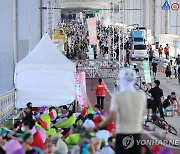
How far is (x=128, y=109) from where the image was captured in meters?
6.73

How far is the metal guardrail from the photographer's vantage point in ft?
66.9

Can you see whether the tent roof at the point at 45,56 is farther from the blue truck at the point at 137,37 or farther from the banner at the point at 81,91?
the blue truck at the point at 137,37

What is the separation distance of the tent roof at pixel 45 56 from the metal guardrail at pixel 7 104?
133cm

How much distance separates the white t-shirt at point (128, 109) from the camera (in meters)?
6.67

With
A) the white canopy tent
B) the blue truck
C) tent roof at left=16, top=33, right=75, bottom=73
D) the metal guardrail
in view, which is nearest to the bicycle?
the white canopy tent

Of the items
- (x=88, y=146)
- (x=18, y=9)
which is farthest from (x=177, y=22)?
(x=88, y=146)

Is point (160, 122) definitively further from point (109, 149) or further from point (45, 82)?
point (109, 149)

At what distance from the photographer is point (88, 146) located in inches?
287

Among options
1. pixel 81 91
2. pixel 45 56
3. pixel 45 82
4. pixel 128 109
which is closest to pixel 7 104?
pixel 45 82

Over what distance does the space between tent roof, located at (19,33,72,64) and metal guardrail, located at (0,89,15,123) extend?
133cm

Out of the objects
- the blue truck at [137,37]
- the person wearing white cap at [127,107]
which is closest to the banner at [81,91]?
the person wearing white cap at [127,107]

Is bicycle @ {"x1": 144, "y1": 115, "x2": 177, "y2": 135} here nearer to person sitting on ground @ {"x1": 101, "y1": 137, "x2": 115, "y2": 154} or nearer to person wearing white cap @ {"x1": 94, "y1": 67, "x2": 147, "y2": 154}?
person sitting on ground @ {"x1": 101, "y1": 137, "x2": 115, "y2": 154}

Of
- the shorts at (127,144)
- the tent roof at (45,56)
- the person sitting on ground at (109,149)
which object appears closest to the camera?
the shorts at (127,144)

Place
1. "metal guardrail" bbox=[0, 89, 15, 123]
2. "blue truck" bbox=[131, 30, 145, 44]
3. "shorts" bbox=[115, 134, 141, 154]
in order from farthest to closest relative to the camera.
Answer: "blue truck" bbox=[131, 30, 145, 44] < "metal guardrail" bbox=[0, 89, 15, 123] < "shorts" bbox=[115, 134, 141, 154]
